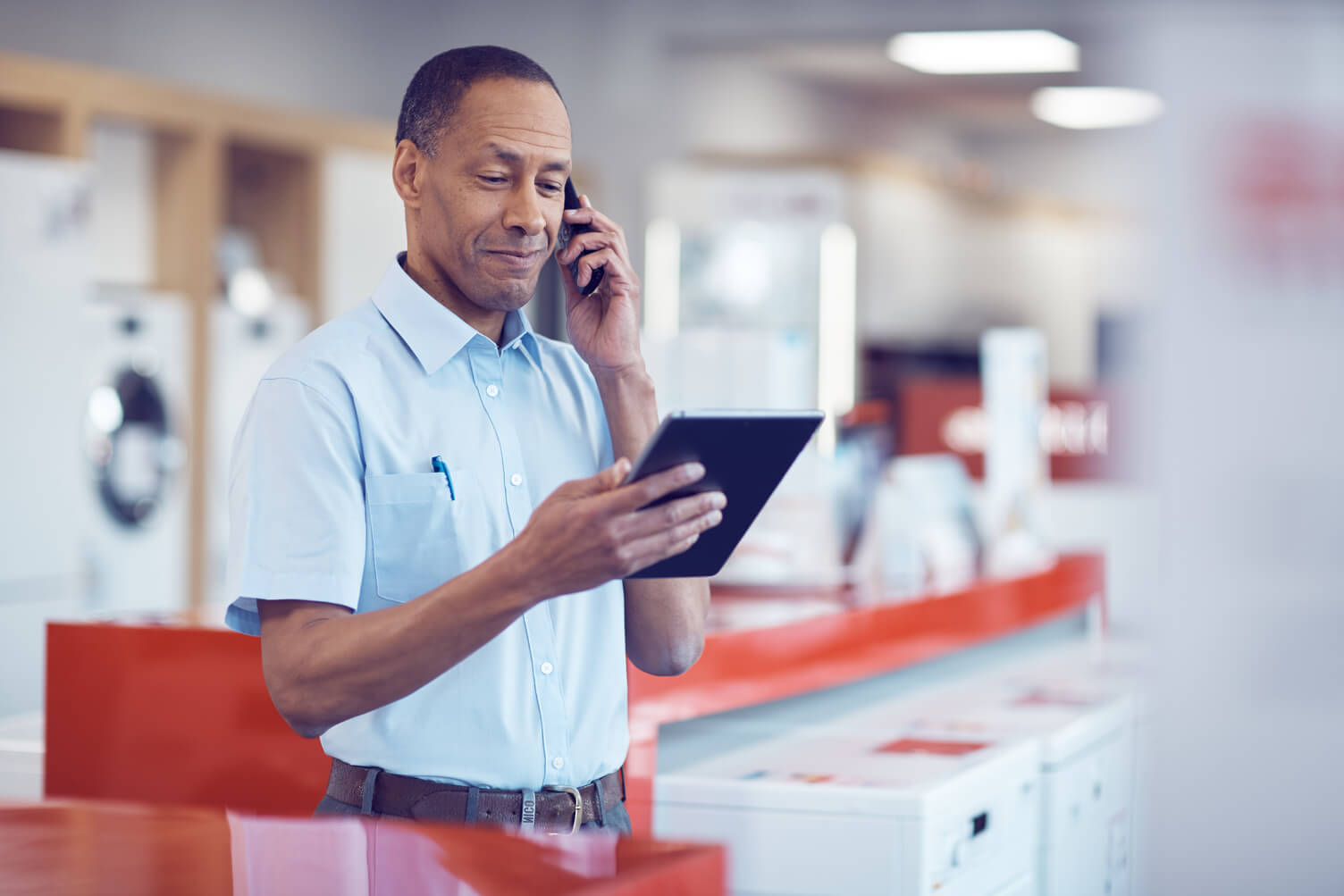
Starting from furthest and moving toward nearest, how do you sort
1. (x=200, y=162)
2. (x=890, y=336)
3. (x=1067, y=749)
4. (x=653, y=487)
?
(x=890, y=336) < (x=200, y=162) < (x=1067, y=749) < (x=653, y=487)

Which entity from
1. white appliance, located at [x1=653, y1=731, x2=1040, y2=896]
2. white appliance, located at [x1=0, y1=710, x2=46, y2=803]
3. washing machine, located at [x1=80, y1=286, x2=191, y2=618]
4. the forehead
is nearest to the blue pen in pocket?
the forehead

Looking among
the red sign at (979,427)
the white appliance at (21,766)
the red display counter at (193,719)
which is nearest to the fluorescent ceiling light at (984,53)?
the red sign at (979,427)

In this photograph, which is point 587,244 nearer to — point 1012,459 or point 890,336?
point 1012,459

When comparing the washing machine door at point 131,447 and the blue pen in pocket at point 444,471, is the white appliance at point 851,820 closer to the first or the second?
the blue pen in pocket at point 444,471

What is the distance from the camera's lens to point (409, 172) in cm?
166

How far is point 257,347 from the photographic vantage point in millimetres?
5832

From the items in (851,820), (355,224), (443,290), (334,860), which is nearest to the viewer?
(334,860)

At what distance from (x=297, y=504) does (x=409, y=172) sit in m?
0.38

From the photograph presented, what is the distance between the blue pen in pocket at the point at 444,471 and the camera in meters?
1.59

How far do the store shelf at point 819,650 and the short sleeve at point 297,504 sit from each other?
3.12 ft

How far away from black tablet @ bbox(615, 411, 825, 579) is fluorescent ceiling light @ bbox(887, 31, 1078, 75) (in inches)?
258

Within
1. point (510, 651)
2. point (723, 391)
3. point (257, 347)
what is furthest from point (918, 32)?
point (510, 651)

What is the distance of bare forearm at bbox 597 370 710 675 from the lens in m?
1.74

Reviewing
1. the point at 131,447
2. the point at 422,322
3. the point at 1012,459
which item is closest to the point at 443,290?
the point at 422,322
